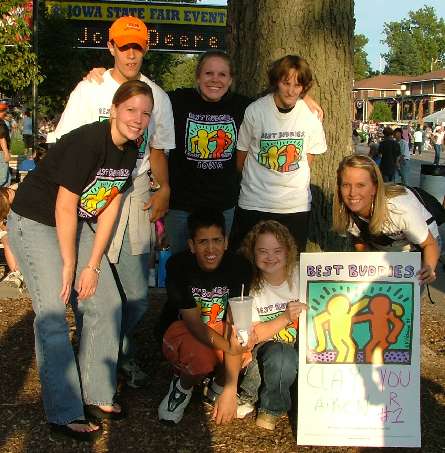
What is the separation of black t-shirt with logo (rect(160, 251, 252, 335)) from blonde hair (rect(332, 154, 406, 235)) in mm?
599

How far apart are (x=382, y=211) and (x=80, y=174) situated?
5.09ft

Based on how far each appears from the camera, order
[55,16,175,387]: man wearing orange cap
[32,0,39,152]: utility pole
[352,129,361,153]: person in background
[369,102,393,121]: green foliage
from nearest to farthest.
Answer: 1. [55,16,175,387]: man wearing orange cap
2. [352,129,361,153]: person in background
3. [32,0,39,152]: utility pole
4. [369,102,393,121]: green foliage

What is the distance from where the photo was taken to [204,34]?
21.2 m

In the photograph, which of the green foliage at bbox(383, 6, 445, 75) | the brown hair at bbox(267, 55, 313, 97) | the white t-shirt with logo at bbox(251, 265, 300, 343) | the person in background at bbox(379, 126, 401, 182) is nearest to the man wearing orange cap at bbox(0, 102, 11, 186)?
the brown hair at bbox(267, 55, 313, 97)

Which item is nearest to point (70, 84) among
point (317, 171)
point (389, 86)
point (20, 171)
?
point (20, 171)

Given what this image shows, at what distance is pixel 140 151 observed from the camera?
396 centimetres

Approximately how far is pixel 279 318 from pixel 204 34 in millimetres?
18538

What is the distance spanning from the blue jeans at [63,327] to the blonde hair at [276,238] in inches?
29.3

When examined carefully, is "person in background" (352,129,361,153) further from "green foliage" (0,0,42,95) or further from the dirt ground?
"green foliage" (0,0,42,95)

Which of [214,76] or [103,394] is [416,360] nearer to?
[103,394]

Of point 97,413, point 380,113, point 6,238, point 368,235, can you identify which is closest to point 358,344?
point 368,235

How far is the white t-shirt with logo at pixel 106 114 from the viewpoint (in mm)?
3857

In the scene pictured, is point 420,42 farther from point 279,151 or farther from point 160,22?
point 279,151

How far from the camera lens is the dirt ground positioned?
11.9 ft
